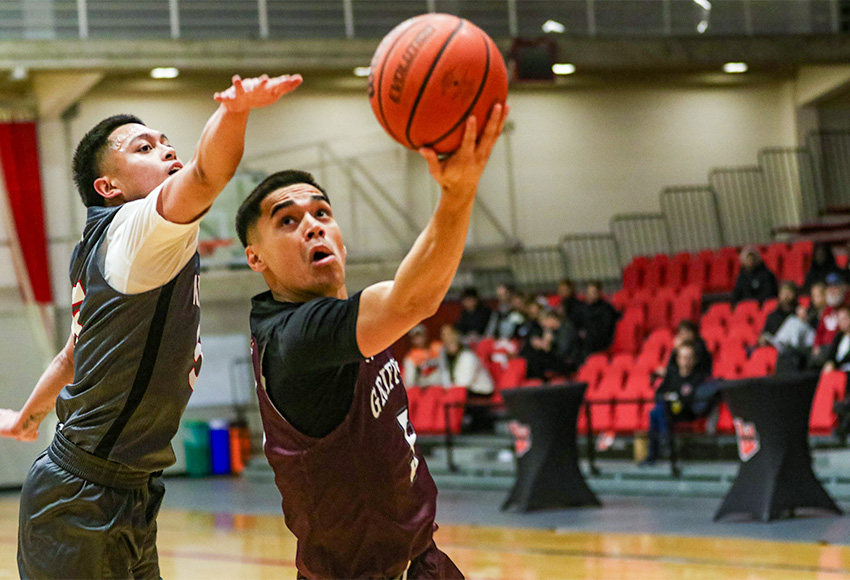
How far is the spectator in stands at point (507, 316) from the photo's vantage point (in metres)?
12.5

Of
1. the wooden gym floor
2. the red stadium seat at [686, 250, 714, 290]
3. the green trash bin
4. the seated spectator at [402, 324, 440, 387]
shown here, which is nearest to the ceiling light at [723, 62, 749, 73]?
the red stadium seat at [686, 250, 714, 290]

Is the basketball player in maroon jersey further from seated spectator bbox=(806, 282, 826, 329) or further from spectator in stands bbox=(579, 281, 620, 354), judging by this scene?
spectator in stands bbox=(579, 281, 620, 354)

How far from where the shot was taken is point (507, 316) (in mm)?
12914

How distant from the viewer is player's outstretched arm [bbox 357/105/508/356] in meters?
1.93

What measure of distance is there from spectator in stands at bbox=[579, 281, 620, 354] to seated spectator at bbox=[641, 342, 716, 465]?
2.53 m

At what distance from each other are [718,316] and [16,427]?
9408 mm

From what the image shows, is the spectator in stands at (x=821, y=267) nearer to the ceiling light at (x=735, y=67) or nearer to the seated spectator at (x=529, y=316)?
the seated spectator at (x=529, y=316)

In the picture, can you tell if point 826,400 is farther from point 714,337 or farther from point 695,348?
point 714,337

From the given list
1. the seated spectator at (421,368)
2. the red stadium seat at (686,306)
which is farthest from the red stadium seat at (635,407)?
the seated spectator at (421,368)

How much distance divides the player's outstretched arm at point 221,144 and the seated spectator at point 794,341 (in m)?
7.34

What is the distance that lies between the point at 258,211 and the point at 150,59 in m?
11.5

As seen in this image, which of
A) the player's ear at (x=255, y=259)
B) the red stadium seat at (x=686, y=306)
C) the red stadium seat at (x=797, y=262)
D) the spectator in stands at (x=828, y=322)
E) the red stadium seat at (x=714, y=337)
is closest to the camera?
the player's ear at (x=255, y=259)

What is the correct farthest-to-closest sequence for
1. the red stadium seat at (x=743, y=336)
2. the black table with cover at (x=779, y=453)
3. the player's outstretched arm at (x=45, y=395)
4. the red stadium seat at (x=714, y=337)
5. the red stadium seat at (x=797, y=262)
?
1. the red stadium seat at (x=797, y=262)
2. the red stadium seat at (x=714, y=337)
3. the red stadium seat at (x=743, y=336)
4. the black table with cover at (x=779, y=453)
5. the player's outstretched arm at (x=45, y=395)

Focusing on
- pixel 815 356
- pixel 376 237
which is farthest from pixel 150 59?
pixel 815 356
